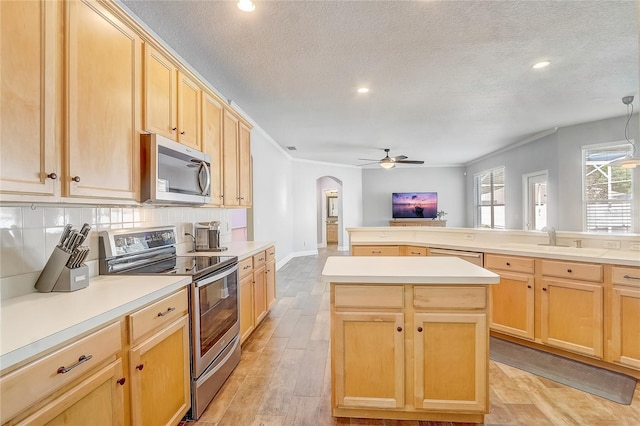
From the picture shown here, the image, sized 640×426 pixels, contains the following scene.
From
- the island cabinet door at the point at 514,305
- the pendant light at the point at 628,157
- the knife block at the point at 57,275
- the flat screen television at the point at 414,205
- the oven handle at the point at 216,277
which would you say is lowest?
the island cabinet door at the point at 514,305

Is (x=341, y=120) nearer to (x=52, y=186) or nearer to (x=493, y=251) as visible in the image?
(x=493, y=251)

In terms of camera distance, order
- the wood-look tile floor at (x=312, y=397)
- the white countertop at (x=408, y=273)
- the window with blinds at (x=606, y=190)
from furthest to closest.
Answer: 1. the window with blinds at (x=606, y=190)
2. the wood-look tile floor at (x=312, y=397)
3. the white countertop at (x=408, y=273)

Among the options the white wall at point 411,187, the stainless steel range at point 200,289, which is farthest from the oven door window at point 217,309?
the white wall at point 411,187

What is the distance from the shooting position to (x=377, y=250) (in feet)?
13.5

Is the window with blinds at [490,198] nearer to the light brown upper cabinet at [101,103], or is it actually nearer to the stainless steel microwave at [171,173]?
the stainless steel microwave at [171,173]

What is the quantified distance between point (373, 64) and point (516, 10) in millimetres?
1148

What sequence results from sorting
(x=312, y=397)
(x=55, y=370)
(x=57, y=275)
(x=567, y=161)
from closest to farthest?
1. (x=55, y=370)
2. (x=57, y=275)
3. (x=312, y=397)
4. (x=567, y=161)

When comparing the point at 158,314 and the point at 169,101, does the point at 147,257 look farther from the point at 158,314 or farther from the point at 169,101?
the point at 169,101

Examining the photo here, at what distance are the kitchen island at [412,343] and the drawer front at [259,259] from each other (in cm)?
146

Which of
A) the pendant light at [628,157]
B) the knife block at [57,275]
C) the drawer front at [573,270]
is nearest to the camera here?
the knife block at [57,275]

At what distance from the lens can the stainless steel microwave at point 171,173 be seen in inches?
73.1

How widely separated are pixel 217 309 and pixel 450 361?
61.4 inches

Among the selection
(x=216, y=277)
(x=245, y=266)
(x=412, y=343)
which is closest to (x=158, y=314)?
(x=216, y=277)

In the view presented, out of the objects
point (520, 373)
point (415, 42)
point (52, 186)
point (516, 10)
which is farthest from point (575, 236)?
point (52, 186)
